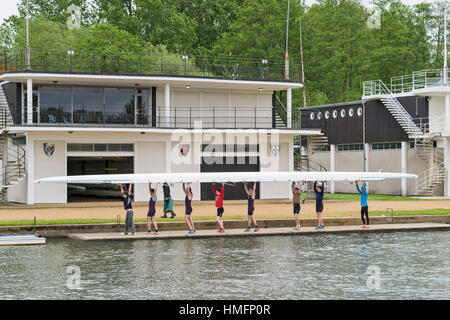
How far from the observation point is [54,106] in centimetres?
4228

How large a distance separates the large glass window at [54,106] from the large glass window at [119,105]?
2.32 m

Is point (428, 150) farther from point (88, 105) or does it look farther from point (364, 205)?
point (88, 105)

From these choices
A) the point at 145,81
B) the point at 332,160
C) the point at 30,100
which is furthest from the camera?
the point at 332,160

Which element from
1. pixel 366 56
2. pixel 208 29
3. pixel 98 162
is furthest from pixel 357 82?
pixel 98 162

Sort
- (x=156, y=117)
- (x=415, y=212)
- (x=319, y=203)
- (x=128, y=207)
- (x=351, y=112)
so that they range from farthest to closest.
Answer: (x=351, y=112) → (x=156, y=117) → (x=415, y=212) → (x=319, y=203) → (x=128, y=207)

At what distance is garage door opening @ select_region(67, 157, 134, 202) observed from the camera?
141 ft

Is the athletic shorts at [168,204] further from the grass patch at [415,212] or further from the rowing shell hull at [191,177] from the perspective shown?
the grass patch at [415,212]

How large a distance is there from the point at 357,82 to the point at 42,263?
218 ft

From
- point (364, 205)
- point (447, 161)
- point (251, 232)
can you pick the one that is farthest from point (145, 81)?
point (447, 161)

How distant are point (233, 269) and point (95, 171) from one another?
1004 inches

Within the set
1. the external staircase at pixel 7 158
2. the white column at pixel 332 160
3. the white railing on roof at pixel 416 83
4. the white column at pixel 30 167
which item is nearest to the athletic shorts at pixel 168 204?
the white column at pixel 30 167

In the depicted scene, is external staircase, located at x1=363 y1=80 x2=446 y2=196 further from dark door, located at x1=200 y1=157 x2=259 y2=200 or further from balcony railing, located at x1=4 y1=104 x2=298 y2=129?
dark door, located at x1=200 y1=157 x2=259 y2=200

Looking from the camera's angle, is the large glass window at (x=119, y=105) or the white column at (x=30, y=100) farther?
the large glass window at (x=119, y=105)

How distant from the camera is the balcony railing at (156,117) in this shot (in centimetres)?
4219
